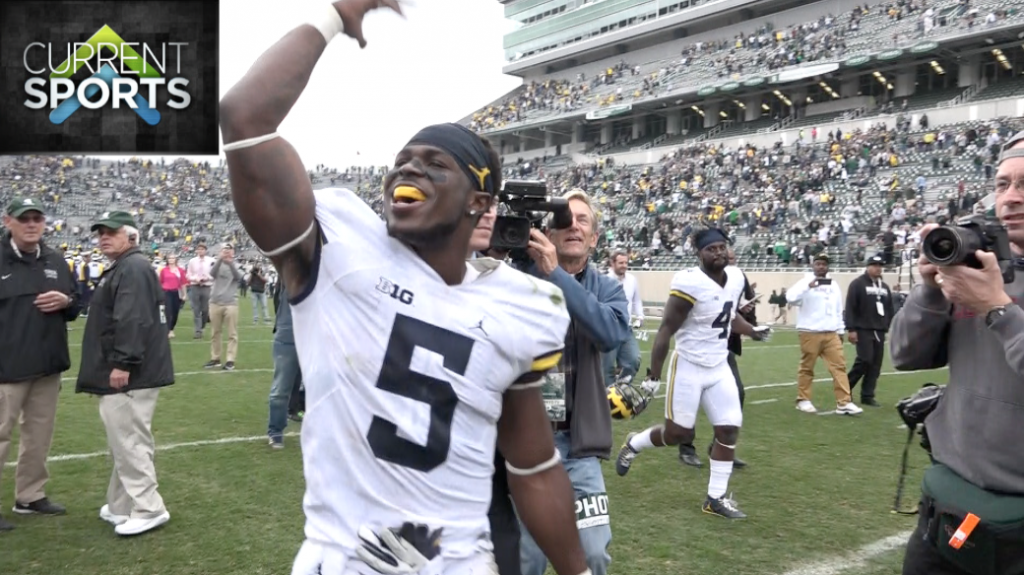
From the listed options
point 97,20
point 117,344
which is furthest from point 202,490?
point 97,20

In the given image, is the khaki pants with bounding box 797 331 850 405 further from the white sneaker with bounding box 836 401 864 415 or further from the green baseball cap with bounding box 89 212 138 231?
the green baseball cap with bounding box 89 212 138 231

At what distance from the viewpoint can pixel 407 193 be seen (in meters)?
1.93

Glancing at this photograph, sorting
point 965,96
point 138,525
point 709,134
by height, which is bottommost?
point 138,525

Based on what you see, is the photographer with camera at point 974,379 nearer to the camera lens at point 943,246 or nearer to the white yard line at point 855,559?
the camera lens at point 943,246

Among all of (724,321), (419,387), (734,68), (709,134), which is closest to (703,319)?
(724,321)

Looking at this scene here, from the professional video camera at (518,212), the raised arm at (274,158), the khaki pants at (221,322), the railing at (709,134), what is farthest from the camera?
the railing at (709,134)

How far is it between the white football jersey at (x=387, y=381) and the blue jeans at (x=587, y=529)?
3.98 feet

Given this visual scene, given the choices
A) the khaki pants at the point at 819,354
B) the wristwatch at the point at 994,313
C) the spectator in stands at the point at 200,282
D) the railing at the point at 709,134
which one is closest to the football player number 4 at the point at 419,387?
the wristwatch at the point at 994,313

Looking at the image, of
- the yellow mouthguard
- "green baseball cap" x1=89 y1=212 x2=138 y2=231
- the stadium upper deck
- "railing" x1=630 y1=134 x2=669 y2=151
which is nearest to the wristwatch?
the yellow mouthguard

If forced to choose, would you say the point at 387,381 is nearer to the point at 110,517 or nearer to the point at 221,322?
the point at 110,517

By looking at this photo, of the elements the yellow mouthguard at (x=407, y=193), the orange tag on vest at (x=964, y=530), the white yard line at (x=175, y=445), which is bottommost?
the white yard line at (x=175, y=445)

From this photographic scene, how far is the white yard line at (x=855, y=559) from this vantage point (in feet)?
15.7

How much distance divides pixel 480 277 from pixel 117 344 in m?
4.01

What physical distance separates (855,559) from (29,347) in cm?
583
